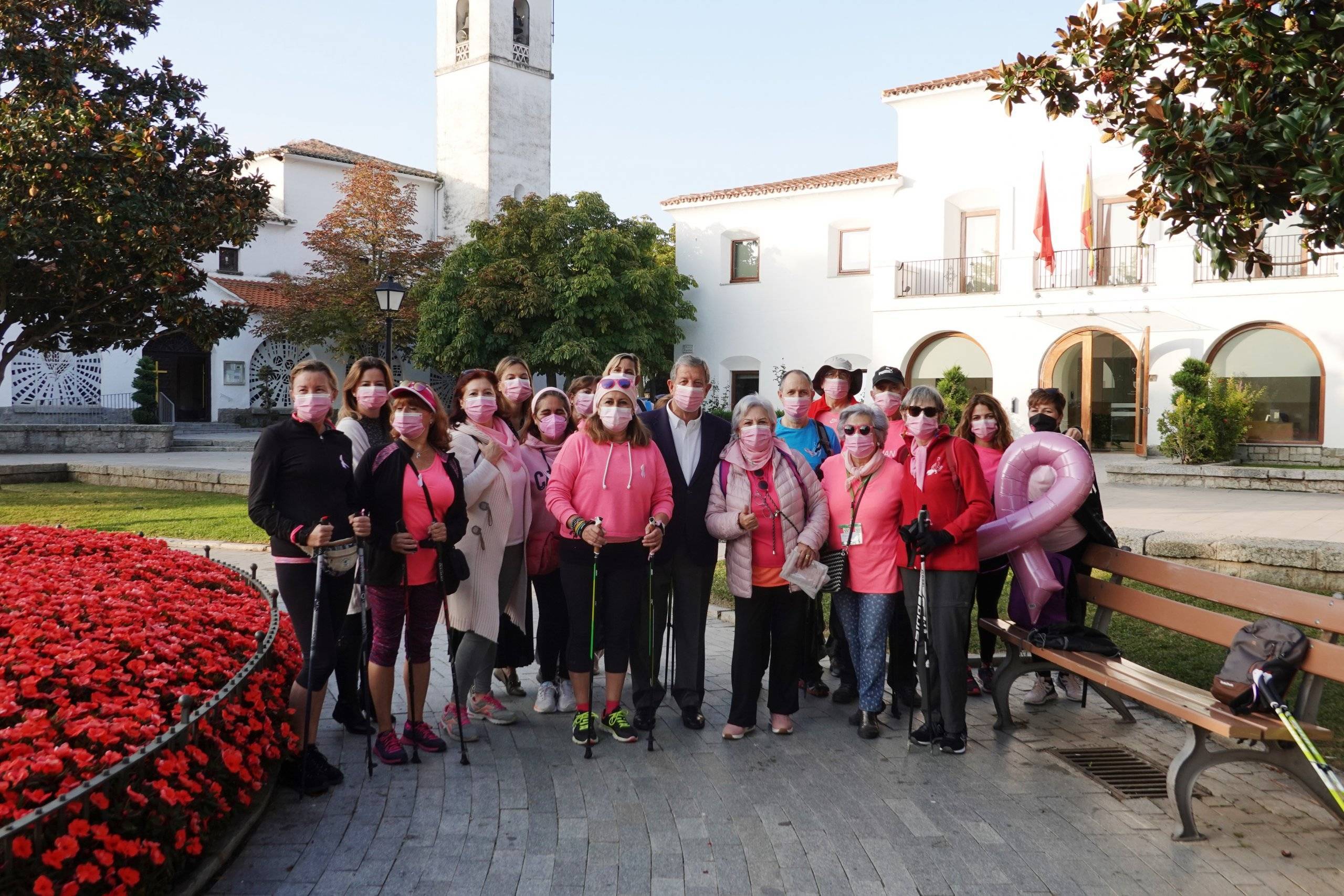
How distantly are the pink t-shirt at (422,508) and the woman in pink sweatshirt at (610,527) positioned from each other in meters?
0.55

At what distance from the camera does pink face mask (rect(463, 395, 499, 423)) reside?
221 inches

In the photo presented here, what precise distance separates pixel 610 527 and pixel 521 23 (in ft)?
140

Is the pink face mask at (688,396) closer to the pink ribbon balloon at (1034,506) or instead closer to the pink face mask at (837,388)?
the pink face mask at (837,388)

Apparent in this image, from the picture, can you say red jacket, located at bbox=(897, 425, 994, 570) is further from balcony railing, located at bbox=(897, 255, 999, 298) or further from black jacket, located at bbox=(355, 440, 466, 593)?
balcony railing, located at bbox=(897, 255, 999, 298)

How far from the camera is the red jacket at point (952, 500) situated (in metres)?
5.31

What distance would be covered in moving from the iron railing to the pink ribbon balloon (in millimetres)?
3732

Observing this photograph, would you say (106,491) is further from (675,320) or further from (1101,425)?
(1101,425)

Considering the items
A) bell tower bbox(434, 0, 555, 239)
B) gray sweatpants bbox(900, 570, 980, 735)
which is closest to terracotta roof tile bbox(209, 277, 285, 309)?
bell tower bbox(434, 0, 555, 239)

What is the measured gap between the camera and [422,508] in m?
5.06

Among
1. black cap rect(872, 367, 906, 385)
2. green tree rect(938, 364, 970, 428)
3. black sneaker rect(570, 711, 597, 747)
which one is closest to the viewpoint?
black sneaker rect(570, 711, 597, 747)

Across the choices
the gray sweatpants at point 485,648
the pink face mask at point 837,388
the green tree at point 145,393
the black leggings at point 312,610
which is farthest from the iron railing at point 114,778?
the green tree at point 145,393

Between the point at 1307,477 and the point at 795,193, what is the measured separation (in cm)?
1717

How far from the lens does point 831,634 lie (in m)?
6.78

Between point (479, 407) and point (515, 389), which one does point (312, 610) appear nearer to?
point (479, 407)
